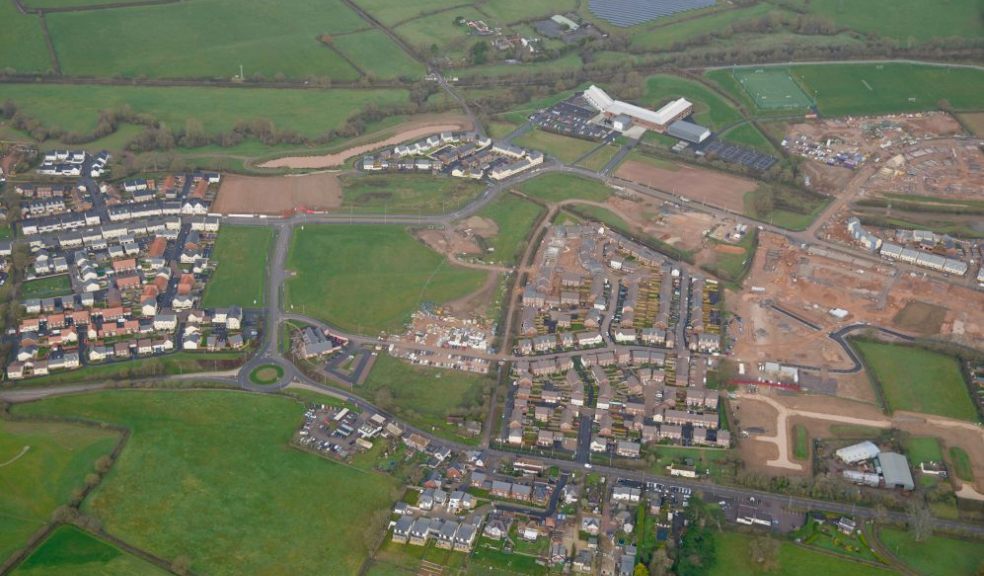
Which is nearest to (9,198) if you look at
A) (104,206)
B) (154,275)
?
(104,206)

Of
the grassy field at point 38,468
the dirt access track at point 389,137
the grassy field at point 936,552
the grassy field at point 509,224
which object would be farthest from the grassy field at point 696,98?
the grassy field at point 38,468

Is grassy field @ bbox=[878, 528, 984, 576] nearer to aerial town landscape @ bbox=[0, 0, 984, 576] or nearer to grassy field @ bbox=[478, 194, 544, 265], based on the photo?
aerial town landscape @ bbox=[0, 0, 984, 576]

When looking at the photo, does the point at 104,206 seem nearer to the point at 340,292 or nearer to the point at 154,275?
the point at 154,275

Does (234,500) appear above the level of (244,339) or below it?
below

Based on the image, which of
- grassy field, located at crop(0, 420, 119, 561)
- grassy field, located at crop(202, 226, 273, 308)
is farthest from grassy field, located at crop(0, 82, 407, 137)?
grassy field, located at crop(0, 420, 119, 561)

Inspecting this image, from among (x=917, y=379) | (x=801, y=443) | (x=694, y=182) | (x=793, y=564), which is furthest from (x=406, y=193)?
(x=793, y=564)

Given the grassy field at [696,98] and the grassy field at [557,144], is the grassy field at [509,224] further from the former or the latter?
the grassy field at [696,98]
